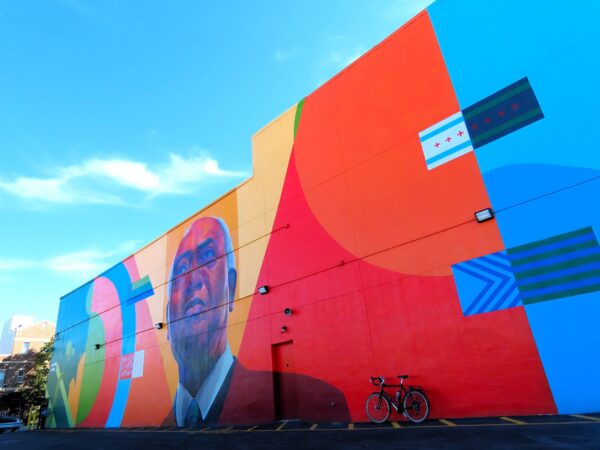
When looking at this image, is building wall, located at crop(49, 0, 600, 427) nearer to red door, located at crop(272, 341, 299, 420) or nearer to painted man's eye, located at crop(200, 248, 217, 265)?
red door, located at crop(272, 341, 299, 420)

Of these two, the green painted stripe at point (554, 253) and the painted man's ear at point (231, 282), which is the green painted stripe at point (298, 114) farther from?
the green painted stripe at point (554, 253)

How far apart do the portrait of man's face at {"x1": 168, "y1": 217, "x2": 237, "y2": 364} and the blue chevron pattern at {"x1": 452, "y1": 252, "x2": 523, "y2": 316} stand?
9.00 meters

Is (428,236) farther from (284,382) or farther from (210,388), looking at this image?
(210,388)

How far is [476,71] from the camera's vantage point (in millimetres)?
9984

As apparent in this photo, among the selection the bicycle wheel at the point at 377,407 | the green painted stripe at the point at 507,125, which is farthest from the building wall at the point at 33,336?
the green painted stripe at the point at 507,125

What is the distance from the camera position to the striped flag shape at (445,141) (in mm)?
9820

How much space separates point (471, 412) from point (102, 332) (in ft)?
71.6

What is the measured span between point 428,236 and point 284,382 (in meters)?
6.86

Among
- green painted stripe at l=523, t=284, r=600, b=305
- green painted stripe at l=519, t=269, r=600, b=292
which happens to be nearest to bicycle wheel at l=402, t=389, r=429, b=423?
green painted stripe at l=523, t=284, r=600, b=305

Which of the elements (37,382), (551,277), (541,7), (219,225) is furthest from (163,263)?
(37,382)

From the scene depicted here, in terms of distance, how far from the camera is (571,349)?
7469mm

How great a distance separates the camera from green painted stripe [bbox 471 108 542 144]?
8938mm

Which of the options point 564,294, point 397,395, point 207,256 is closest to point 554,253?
point 564,294

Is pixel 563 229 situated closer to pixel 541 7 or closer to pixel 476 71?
pixel 476 71
